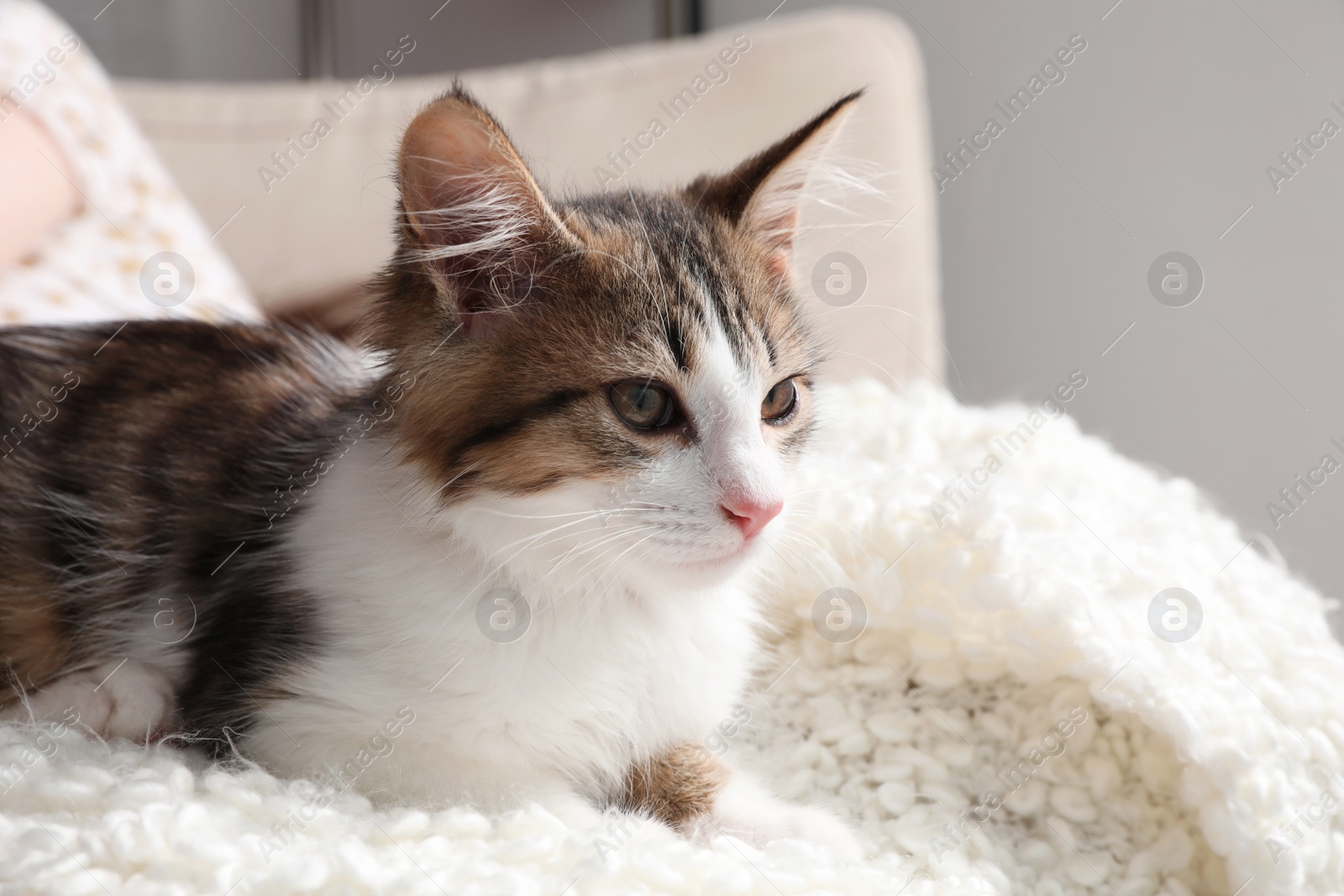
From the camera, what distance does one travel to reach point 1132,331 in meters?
2.36

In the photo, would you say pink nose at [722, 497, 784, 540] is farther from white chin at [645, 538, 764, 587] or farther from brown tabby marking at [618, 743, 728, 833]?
brown tabby marking at [618, 743, 728, 833]

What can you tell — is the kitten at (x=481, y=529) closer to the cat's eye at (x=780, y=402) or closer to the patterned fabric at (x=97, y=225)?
the cat's eye at (x=780, y=402)

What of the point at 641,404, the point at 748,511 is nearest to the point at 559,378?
the point at 641,404

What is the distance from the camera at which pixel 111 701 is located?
1.09 m

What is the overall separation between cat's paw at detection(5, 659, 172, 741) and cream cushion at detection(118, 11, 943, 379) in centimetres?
115

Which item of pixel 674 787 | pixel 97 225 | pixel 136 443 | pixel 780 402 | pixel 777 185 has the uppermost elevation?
pixel 777 185

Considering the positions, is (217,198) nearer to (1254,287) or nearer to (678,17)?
(678,17)

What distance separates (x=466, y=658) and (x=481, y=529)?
0.13 metres

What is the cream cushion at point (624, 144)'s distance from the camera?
84.4 inches

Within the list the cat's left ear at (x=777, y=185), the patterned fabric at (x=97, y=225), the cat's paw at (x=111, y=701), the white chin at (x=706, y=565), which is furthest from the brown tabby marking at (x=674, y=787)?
the patterned fabric at (x=97, y=225)

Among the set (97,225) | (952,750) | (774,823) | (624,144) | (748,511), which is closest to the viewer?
(748,511)

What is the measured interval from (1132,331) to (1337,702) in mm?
1381

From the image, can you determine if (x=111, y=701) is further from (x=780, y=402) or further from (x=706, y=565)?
(x=780, y=402)

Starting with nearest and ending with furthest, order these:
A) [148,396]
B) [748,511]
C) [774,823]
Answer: [748,511] → [774,823] → [148,396]
